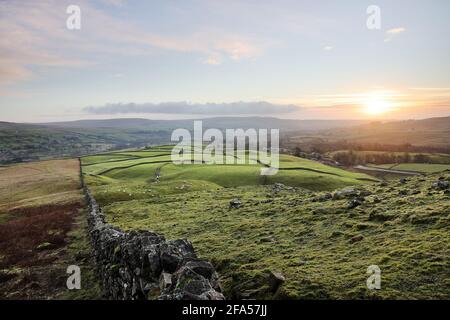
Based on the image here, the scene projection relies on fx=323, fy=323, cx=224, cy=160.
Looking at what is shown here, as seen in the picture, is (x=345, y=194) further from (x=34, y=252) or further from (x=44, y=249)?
(x=34, y=252)

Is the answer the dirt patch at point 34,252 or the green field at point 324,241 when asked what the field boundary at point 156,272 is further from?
the dirt patch at point 34,252

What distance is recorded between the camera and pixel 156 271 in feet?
42.7

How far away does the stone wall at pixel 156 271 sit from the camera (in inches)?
413

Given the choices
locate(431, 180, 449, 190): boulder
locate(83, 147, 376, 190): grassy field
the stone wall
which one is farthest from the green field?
locate(83, 147, 376, 190): grassy field

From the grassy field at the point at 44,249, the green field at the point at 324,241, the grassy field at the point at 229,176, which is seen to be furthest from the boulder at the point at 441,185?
the grassy field at the point at 229,176

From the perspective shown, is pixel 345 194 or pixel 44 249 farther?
pixel 44 249

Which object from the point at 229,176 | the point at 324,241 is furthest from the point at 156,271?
the point at 229,176

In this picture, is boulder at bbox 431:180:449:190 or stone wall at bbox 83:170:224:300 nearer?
stone wall at bbox 83:170:224:300

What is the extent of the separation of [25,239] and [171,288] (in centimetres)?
2966

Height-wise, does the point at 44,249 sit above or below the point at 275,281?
below

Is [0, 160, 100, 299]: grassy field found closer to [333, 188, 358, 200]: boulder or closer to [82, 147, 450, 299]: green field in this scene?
[82, 147, 450, 299]: green field

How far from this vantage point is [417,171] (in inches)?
3671

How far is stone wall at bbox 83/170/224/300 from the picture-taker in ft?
34.4
